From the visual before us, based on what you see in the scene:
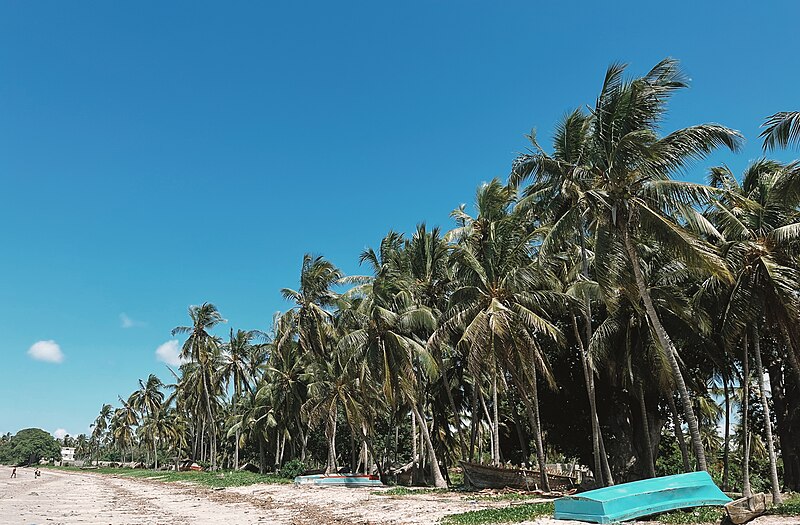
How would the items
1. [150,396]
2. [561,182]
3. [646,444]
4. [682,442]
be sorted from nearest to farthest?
[561,182] → [682,442] → [646,444] → [150,396]

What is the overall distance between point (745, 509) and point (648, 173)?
815 centimetres

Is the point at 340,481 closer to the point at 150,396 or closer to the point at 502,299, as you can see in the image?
the point at 502,299

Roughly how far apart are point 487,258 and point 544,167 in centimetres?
466

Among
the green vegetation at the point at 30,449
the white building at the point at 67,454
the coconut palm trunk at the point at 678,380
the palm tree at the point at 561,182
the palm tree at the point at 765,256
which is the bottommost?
the white building at the point at 67,454

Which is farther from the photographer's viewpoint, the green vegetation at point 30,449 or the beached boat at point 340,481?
the green vegetation at point 30,449

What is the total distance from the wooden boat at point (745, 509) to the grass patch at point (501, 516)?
3.79m

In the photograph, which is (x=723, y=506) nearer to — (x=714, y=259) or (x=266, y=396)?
(x=714, y=259)

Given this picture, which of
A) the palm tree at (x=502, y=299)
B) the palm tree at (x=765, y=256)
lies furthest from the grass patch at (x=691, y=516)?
the palm tree at (x=502, y=299)

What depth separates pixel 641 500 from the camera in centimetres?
1206

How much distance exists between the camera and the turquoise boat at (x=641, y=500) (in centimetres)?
1173

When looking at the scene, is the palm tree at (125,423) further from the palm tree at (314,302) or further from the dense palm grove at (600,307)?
the palm tree at (314,302)

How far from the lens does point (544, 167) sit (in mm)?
18797

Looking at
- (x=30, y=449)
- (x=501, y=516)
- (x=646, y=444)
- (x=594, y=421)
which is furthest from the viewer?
(x=30, y=449)

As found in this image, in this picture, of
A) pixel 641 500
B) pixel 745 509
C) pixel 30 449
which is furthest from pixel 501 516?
pixel 30 449
